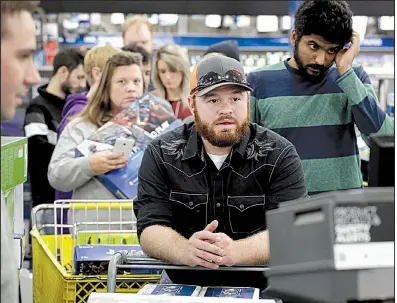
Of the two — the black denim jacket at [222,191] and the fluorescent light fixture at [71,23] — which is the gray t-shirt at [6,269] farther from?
the fluorescent light fixture at [71,23]

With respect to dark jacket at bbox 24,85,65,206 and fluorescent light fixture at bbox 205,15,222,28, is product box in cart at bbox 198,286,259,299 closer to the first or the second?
dark jacket at bbox 24,85,65,206

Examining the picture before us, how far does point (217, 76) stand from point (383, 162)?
5.06ft

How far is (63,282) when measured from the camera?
11.5ft

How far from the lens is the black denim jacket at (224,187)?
359 centimetres

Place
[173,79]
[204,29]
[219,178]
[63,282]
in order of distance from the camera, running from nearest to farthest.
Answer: [63,282], [219,178], [173,79], [204,29]

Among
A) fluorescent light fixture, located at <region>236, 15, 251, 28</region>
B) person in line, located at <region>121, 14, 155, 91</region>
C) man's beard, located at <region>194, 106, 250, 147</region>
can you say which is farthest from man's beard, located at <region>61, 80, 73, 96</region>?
fluorescent light fixture, located at <region>236, 15, 251, 28</region>

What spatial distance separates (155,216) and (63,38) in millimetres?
11411

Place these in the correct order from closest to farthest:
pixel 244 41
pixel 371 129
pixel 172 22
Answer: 1. pixel 371 129
2. pixel 244 41
3. pixel 172 22

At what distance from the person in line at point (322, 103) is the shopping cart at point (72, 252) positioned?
0.90 m

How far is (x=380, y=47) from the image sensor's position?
1476 centimetres

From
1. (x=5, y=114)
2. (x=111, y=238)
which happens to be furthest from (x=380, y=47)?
(x=5, y=114)

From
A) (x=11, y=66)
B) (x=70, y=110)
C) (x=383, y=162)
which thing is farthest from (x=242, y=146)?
(x=70, y=110)

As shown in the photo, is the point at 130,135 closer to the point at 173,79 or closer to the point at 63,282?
the point at 173,79

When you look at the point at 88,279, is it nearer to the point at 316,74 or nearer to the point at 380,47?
the point at 316,74
